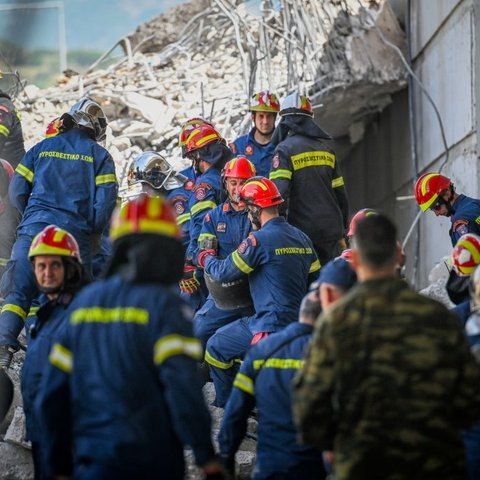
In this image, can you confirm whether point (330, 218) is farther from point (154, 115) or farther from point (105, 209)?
point (154, 115)

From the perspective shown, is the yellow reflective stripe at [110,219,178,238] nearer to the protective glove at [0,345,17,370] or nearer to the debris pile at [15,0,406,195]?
the protective glove at [0,345,17,370]

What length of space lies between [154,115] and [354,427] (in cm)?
1120

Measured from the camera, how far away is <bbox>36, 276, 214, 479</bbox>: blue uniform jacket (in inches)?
192

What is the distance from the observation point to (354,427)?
15.4 ft

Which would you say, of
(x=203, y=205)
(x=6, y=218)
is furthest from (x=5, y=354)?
(x=203, y=205)

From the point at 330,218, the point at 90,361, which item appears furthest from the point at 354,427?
the point at 330,218

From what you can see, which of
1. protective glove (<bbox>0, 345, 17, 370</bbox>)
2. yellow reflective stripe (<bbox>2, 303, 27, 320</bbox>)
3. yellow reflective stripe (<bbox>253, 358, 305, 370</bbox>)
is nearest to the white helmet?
yellow reflective stripe (<bbox>2, 303, 27, 320</bbox>)

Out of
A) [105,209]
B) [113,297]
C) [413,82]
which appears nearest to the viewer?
[113,297]

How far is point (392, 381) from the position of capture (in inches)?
184

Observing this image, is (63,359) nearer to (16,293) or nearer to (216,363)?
(16,293)

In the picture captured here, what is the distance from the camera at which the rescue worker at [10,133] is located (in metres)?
10.8

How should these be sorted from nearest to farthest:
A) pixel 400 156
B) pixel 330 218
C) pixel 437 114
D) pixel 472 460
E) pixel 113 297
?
pixel 113 297, pixel 472 460, pixel 330 218, pixel 437 114, pixel 400 156

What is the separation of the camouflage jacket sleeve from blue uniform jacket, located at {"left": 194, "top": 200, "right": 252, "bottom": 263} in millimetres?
4744

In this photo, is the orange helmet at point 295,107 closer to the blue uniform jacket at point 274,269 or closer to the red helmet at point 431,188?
the red helmet at point 431,188
